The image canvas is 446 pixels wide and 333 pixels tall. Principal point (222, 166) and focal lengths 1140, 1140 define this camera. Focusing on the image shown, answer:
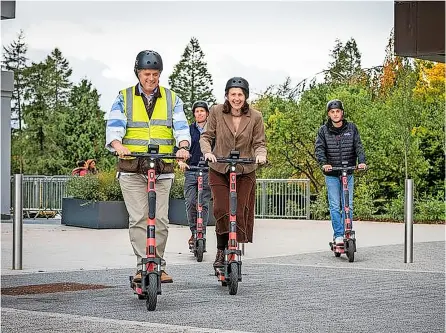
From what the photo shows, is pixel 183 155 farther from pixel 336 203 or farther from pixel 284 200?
pixel 284 200

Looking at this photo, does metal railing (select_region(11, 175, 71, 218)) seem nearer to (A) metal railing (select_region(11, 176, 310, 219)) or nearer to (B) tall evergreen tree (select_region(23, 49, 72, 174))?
(A) metal railing (select_region(11, 176, 310, 219))

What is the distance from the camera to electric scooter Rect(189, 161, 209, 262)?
1420 cm

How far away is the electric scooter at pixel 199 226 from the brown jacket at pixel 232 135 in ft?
10.4

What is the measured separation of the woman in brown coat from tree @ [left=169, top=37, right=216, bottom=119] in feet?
230

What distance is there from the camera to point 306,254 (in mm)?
15500

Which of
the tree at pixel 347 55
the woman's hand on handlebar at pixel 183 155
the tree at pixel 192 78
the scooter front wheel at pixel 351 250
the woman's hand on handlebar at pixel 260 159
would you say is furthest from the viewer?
the tree at pixel 192 78

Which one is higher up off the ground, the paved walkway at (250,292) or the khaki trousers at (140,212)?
the khaki trousers at (140,212)

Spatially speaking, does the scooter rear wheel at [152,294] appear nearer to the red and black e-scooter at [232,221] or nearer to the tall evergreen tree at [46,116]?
the red and black e-scooter at [232,221]

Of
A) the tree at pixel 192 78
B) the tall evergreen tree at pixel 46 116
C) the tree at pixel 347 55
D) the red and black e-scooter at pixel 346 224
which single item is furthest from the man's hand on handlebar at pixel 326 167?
the tall evergreen tree at pixel 46 116

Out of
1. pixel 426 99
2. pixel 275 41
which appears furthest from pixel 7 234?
pixel 275 41

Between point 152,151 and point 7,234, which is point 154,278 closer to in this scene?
point 152,151

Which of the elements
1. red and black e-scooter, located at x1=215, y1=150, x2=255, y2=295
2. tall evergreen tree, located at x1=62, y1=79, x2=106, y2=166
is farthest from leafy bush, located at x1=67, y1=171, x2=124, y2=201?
tall evergreen tree, located at x1=62, y1=79, x2=106, y2=166

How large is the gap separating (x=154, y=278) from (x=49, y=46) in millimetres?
86964

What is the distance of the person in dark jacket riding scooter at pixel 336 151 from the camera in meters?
14.8
